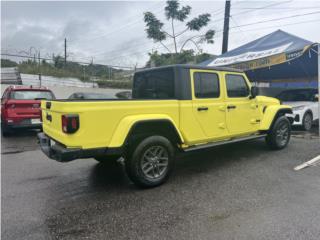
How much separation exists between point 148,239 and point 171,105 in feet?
7.07

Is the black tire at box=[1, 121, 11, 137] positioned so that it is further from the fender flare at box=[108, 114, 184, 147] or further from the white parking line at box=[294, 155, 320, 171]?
the white parking line at box=[294, 155, 320, 171]

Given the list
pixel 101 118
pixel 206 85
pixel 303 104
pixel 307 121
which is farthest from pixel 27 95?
pixel 307 121

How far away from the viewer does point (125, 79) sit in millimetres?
26000

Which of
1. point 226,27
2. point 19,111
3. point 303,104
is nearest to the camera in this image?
point 19,111

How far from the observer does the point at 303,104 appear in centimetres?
967

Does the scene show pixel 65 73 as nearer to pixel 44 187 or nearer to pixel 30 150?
pixel 30 150

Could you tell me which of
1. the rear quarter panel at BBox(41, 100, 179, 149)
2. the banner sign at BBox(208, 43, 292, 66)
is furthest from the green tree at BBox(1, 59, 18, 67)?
the rear quarter panel at BBox(41, 100, 179, 149)

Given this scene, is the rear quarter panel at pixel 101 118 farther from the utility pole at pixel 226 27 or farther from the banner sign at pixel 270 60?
the utility pole at pixel 226 27

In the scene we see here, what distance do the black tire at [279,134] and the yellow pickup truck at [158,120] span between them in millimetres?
224

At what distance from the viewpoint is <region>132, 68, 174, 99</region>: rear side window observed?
15.5 ft

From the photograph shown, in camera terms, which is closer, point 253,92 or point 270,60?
point 253,92

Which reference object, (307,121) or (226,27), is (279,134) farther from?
(226,27)

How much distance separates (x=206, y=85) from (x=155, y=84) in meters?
0.96

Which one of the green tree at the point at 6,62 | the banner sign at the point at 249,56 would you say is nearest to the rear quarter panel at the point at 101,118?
the banner sign at the point at 249,56
